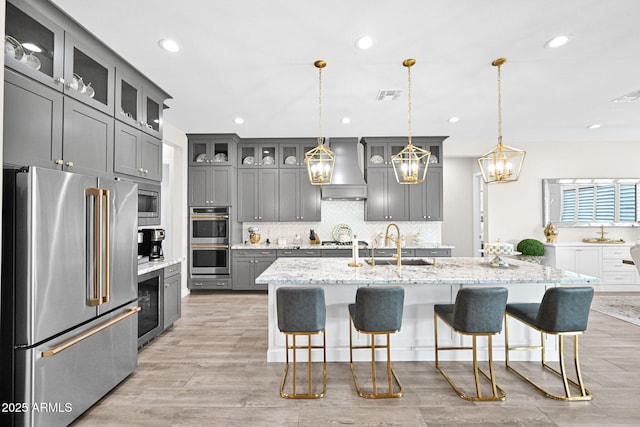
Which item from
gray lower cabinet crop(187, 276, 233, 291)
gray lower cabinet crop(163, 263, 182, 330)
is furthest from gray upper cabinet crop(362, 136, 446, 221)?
gray lower cabinet crop(163, 263, 182, 330)

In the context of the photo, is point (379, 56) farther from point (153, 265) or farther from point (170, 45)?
point (153, 265)

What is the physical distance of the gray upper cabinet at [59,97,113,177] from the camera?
2.42 metres

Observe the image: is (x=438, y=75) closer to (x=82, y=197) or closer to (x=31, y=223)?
(x=82, y=197)

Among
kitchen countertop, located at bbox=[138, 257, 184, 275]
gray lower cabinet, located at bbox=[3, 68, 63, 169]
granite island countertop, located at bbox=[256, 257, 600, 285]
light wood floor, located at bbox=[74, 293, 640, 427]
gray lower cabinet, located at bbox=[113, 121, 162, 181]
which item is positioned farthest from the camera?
kitchen countertop, located at bbox=[138, 257, 184, 275]

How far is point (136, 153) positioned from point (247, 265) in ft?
9.77

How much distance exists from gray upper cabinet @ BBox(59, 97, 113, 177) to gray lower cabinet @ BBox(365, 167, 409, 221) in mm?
4291

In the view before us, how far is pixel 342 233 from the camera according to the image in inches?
247

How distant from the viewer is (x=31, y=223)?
1.82 m

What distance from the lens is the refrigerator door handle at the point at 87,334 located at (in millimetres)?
1890

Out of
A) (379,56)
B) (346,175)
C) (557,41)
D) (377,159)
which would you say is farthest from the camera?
(377,159)

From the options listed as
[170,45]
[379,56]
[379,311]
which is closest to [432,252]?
[379,311]

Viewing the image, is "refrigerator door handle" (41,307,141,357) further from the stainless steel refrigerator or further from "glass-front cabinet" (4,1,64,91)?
"glass-front cabinet" (4,1,64,91)

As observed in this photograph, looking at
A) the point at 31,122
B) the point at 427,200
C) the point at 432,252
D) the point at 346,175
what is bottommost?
the point at 432,252

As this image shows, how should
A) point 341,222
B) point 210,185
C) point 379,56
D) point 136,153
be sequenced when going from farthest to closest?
point 341,222
point 210,185
point 136,153
point 379,56
